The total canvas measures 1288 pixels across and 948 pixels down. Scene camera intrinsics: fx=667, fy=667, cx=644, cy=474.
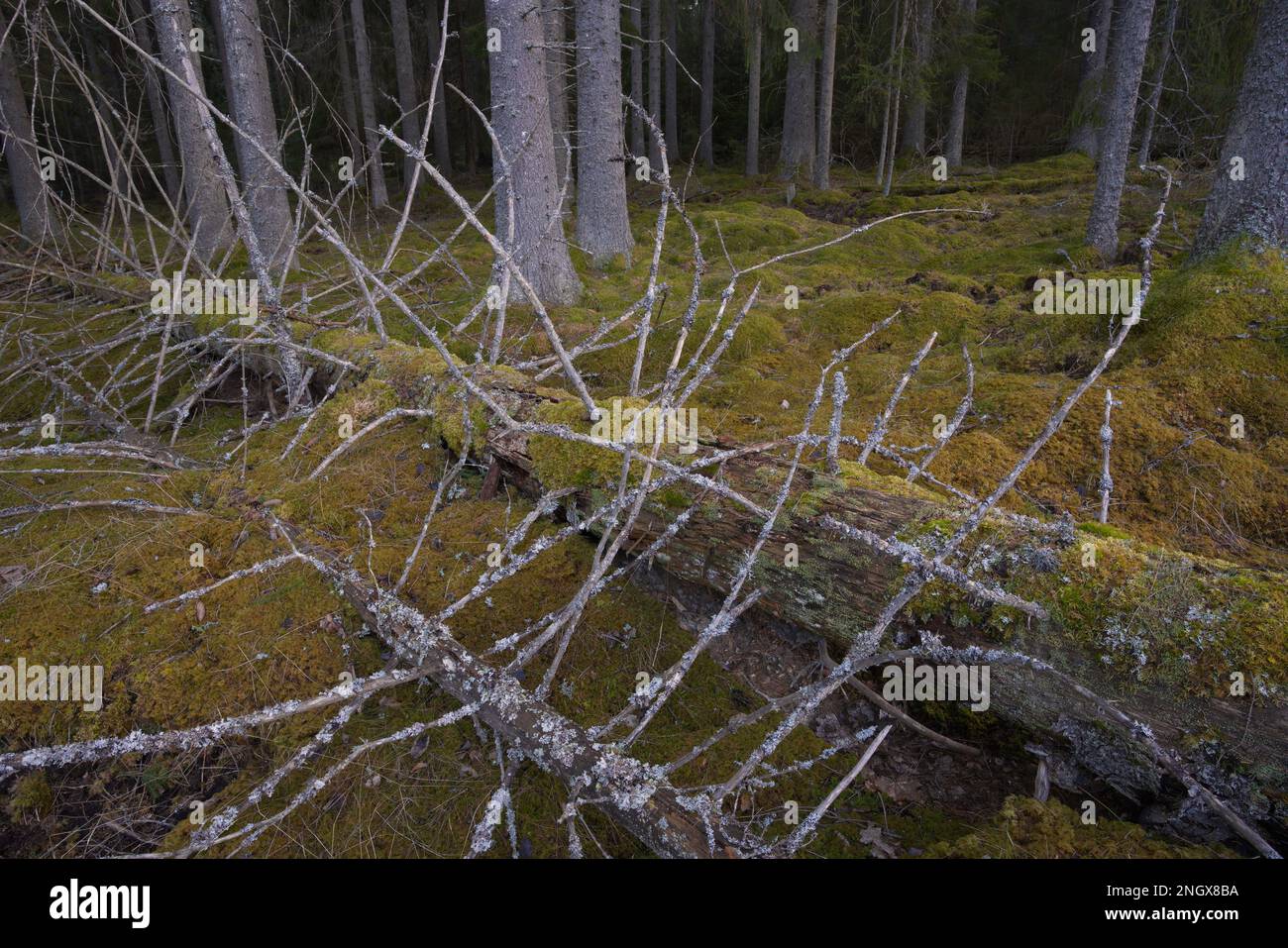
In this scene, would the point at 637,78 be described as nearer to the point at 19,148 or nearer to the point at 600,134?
the point at 600,134

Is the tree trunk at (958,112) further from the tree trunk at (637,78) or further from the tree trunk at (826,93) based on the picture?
the tree trunk at (637,78)

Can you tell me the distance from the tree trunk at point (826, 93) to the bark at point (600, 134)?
520 centimetres

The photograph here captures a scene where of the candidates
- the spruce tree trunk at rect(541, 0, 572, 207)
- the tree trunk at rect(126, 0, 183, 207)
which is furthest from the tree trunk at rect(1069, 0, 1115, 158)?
the tree trunk at rect(126, 0, 183, 207)

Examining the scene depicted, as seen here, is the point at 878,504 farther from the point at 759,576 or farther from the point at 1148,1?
the point at 1148,1


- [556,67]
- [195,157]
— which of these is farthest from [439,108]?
[556,67]

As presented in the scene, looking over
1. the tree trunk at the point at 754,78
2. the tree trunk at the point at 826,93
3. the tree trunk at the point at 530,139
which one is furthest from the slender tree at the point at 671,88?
the tree trunk at the point at 530,139

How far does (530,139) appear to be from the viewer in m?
5.82

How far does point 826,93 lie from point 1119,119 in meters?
6.13

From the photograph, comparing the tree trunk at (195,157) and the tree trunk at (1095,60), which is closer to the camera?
the tree trunk at (195,157)

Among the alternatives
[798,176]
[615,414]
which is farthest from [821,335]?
[798,176]

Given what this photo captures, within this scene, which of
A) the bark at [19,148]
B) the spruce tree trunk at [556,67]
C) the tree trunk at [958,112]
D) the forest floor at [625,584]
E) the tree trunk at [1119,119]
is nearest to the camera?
the forest floor at [625,584]

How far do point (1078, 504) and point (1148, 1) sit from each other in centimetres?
546

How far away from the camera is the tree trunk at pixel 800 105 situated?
1297 centimetres

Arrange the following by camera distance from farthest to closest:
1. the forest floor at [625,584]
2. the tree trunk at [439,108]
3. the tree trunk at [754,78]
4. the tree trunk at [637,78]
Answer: the tree trunk at [439,108] < the tree trunk at [637,78] < the tree trunk at [754,78] < the forest floor at [625,584]
